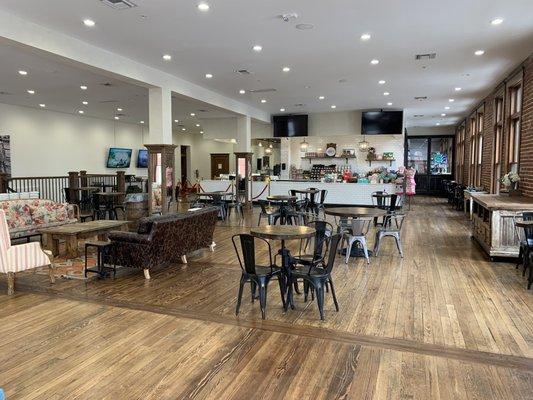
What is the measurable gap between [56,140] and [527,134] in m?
14.3

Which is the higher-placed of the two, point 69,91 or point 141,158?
point 69,91

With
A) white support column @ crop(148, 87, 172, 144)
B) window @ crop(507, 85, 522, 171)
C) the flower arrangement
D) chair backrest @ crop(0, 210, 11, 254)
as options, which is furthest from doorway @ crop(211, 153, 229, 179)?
chair backrest @ crop(0, 210, 11, 254)

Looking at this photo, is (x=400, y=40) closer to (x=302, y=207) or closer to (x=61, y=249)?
(x=302, y=207)

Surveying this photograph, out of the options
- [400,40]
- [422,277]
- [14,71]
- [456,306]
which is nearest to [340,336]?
[456,306]

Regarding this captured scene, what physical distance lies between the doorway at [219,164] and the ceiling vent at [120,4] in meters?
16.5

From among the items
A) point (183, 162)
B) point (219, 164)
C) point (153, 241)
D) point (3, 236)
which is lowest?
point (153, 241)

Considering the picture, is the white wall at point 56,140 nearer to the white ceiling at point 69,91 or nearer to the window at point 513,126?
the white ceiling at point 69,91

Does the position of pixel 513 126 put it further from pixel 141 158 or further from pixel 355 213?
pixel 141 158

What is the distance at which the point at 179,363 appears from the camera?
3.12 m

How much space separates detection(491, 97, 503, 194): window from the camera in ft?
32.4

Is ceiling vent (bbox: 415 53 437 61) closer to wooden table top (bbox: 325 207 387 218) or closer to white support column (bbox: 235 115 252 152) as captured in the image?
wooden table top (bbox: 325 207 387 218)

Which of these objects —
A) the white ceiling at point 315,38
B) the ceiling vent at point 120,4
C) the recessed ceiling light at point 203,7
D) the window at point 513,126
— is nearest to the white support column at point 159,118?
the white ceiling at point 315,38

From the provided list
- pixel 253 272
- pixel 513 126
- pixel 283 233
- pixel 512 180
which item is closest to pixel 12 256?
pixel 253 272

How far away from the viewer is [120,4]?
16.9ft
